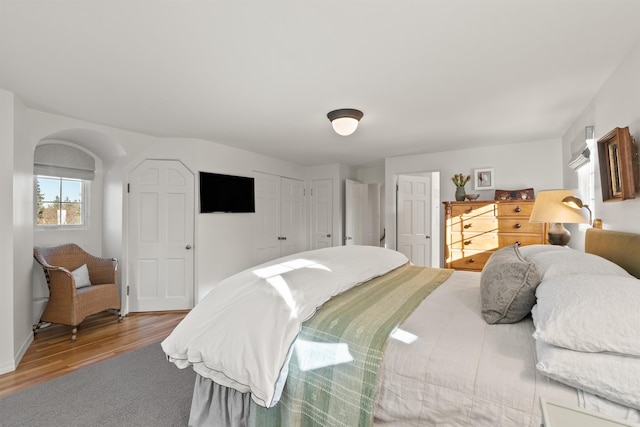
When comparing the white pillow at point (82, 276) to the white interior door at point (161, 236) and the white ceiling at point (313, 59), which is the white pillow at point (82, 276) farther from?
the white ceiling at point (313, 59)

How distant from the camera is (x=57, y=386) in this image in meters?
2.14

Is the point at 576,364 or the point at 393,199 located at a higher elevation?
the point at 393,199

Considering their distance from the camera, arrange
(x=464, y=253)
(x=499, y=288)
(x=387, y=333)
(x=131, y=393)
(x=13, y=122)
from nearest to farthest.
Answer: (x=387, y=333), (x=499, y=288), (x=131, y=393), (x=13, y=122), (x=464, y=253)

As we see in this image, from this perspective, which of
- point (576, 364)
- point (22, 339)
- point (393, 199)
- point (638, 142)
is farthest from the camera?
point (393, 199)

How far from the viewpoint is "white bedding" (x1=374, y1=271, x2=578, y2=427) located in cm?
95

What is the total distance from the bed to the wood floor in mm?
1676

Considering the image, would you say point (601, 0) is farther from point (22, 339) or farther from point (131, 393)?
point (22, 339)

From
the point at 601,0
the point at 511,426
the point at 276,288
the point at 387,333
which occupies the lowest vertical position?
the point at 511,426

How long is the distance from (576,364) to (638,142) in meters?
1.54

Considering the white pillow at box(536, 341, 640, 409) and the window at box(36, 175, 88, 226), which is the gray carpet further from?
the window at box(36, 175, 88, 226)

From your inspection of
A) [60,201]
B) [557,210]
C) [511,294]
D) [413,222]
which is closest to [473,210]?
[413,222]

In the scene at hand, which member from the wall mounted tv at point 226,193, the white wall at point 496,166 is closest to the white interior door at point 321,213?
the white wall at point 496,166

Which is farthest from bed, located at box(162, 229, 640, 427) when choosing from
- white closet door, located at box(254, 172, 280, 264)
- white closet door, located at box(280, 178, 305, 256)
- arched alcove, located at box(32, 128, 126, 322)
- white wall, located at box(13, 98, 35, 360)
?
white closet door, located at box(280, 178, 305, 256)

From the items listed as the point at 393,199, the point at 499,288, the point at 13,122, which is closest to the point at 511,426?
the point at 499,288
